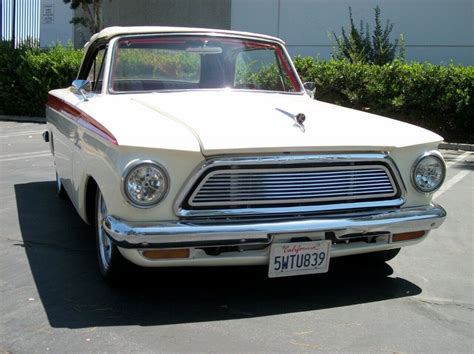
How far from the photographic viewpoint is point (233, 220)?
3.38 meters

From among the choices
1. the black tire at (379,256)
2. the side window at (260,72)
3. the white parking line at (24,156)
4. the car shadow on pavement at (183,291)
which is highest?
Answer: the side window at (260,72)

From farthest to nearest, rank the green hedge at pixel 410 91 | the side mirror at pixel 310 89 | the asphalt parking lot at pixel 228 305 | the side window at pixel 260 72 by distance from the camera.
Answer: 1. the green hedge at pixel 410 91
2. the side mirror at pixel 310 89
3. the side window at pixel 260 72
4. the asphalt parking lot at pixel 228 305

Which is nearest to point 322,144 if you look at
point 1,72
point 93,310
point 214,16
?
point 93,310

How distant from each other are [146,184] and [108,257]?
796 mm

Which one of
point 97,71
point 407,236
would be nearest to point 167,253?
point 407,236

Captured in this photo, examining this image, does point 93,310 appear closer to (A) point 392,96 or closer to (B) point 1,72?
(A) point 392,96

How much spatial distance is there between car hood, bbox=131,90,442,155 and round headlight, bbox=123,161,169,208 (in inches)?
11.2

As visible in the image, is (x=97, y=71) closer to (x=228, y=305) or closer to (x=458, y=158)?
(x=228, y=305)

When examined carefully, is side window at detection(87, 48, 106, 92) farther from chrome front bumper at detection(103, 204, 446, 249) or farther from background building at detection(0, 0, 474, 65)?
background building at detection(0, 0, 474, 65)

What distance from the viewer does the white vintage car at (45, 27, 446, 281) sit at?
3.29 metres

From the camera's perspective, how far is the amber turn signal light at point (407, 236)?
12.5 ft

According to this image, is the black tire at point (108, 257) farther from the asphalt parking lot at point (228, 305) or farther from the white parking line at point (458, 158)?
the white parking line at point (458, 158)

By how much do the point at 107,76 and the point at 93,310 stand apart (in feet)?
6.28

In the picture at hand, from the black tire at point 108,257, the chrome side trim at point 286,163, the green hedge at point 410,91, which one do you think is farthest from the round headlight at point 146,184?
the green hedge at point 410,91
